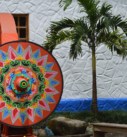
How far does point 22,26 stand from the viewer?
16.6 m

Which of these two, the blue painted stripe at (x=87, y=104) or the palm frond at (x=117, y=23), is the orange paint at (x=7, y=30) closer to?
the palm frond at (x=117, y=23)

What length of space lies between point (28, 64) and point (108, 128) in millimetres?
2130

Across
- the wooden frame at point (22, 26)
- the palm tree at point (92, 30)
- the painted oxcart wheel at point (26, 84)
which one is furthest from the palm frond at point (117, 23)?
the painted oxcart wheel at point (26, 84)

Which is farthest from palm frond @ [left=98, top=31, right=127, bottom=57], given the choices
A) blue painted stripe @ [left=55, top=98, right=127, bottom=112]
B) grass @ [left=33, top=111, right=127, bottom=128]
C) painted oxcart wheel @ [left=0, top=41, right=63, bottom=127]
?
painted oxcart wheel @ [left=0, top=41, right=63, bottom=127]

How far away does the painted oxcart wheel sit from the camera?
9.29 metres

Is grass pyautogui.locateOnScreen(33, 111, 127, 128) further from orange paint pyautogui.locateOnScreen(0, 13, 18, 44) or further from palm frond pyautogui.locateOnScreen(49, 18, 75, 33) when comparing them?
orange paint pyautogui.locateOnScreen(0, 13, 18, 44)

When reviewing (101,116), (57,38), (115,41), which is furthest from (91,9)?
(101,116)

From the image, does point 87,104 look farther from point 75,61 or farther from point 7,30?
point 7,30

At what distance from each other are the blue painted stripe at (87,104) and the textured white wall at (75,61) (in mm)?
169

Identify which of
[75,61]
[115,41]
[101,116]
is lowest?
[101,116]

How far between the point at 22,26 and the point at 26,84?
7566 mm

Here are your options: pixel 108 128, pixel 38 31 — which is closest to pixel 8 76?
pixel 108 128

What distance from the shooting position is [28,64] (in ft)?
31.3

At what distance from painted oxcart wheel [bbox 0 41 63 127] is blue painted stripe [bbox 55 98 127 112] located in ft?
20.9
